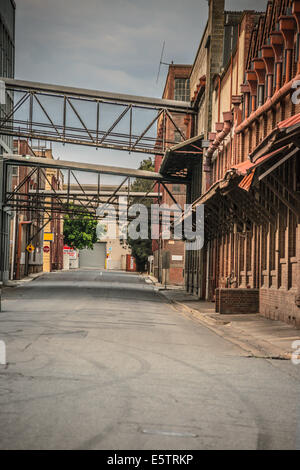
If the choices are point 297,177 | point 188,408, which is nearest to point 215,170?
point 297,177

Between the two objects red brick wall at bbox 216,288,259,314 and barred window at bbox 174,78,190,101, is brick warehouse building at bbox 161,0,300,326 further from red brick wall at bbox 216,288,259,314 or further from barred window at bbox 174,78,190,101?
barred window at bbox 174,78,190,101

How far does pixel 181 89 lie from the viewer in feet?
206

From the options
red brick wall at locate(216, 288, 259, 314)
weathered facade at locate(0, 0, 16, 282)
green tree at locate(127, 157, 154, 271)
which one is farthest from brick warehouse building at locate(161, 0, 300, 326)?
green tree at locate(127, 157, 154, 271)

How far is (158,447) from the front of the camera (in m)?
5.06

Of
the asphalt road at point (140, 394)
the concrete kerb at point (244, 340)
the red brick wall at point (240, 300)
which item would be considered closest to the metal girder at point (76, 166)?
the concrete kerb at point (244, 340)

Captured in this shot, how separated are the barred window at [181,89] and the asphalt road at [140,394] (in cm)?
5125

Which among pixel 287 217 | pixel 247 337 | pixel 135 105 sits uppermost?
pixel 135 105

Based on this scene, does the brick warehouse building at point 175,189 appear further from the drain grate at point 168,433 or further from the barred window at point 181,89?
the drain grate at point 168,433

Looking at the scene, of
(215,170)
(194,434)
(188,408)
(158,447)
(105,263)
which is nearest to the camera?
(158,447)

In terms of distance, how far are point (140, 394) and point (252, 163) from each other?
8480 millimetres

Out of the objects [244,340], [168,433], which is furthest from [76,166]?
[168,433]

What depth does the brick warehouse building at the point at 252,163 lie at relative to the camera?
16.3 m

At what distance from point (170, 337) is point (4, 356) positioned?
482cm

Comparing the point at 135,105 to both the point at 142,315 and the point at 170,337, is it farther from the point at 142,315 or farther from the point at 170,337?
the point at 170,337
